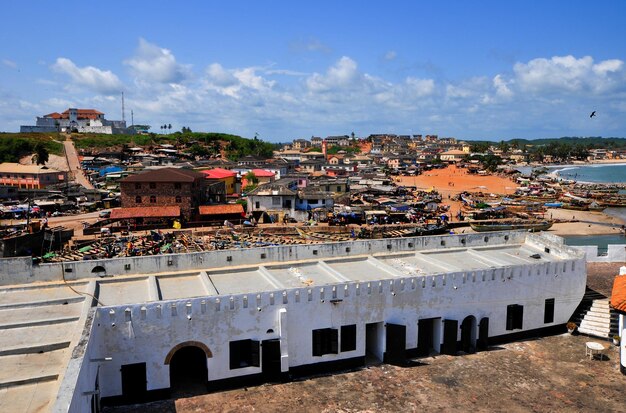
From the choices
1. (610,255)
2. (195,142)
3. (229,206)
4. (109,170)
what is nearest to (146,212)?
(229,206)

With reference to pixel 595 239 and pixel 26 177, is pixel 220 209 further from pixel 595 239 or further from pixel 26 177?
pixel 595 239

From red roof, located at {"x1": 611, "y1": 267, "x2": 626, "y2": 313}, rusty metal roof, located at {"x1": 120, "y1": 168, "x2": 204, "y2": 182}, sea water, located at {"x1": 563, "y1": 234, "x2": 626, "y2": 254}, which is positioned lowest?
sea water, located at {"x1": 563, "y1": 234, "x2": 626, "y2": 254}

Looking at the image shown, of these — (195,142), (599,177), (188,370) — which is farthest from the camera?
(599,177)

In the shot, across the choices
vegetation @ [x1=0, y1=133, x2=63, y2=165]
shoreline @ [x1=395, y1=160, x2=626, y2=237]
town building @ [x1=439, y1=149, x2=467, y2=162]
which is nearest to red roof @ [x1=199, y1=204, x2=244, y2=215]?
shoreline @ [x1=395, y1=160, x2=626, y2=237]

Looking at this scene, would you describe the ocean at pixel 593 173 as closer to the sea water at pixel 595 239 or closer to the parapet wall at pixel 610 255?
the sea water at pixel 595 239

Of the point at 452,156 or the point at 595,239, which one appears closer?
the point at 595,239

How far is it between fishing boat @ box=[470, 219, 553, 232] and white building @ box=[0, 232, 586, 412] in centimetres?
2628

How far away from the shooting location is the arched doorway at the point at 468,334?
20.2 m

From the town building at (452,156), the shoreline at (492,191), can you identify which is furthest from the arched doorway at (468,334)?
the town building at (452,156)

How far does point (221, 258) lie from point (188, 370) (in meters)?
5.24

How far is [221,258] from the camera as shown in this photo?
21.6 metres

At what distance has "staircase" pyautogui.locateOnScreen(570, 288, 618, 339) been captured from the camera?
2111 centimetres

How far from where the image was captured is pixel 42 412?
10383 mm

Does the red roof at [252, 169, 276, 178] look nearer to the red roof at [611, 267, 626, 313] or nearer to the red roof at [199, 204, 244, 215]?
the red roof at [199, 204, 244, 215]
